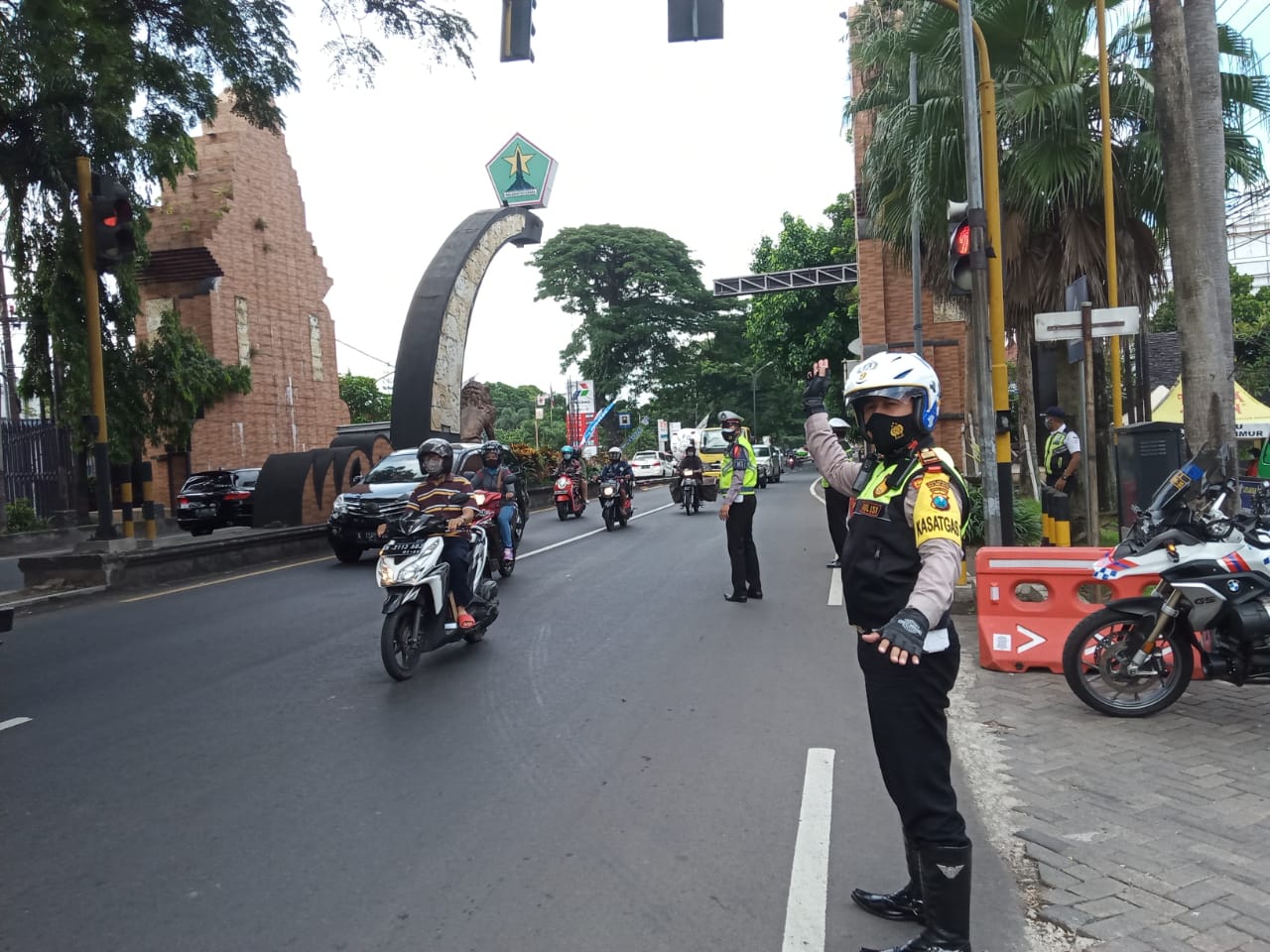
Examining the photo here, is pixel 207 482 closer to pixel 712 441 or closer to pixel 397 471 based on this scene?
pixel 397 471

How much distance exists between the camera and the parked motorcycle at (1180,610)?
5.50m

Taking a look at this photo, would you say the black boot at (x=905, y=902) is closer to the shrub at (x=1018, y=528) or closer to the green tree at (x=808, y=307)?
the shrub at (x=1018, y=528)

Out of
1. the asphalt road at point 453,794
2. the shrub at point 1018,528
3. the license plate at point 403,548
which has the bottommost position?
the asphalt road at point 453,794

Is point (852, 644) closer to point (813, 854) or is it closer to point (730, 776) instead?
point (730, 776)

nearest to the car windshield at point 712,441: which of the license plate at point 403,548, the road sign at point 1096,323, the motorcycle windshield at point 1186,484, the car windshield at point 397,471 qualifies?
the car windshield at point 397,471

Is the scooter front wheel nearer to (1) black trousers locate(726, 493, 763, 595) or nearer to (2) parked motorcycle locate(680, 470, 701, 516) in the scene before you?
(1) black trousers locate(726, 493, 763, 595)

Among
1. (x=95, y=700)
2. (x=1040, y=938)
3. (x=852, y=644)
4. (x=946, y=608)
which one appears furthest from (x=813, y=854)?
(x=95, y=700)

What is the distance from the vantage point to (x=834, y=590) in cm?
1103

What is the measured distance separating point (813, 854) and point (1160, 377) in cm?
3114

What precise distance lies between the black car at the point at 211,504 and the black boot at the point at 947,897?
20.4 m

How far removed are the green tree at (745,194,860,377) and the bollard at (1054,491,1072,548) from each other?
3206 centimetres

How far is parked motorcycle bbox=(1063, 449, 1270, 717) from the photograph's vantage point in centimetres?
550

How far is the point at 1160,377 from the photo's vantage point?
101 feet

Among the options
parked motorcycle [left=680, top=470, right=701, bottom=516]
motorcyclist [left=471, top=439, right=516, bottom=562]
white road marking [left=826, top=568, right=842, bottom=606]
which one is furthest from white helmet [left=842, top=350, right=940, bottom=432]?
parked motorcycle [left=680, top=470, right=701, bottom=516]
